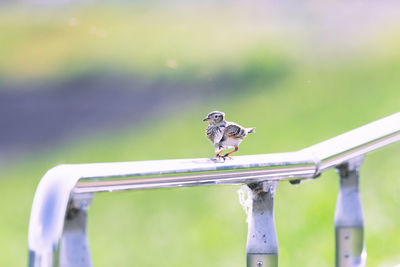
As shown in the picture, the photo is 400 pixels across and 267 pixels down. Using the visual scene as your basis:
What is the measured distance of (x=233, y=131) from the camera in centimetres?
148

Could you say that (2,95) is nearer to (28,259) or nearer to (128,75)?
(128,75)

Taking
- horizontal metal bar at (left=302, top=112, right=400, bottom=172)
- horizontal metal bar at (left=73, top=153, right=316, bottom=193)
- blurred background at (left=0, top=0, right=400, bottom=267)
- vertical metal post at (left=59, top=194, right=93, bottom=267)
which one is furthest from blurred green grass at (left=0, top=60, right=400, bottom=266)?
vertical metal post at (left=59, top=194, right=93, bottom=267)

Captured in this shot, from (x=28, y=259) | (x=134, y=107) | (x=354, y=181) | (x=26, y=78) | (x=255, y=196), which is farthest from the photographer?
(x=134, y=107)

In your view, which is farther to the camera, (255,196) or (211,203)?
(211,203)

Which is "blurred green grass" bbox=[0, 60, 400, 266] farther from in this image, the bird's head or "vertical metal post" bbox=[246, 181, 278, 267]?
"vertical metal post" bbox=[246, 181, 278, 267]

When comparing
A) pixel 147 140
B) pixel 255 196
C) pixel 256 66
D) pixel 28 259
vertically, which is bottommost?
pixel 28 259

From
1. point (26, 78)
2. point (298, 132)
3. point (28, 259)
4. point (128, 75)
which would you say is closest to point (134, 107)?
point (128, 75)

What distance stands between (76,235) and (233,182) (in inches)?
11.9

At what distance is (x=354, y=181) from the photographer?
143 cm

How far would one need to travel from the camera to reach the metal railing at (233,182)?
0.92m

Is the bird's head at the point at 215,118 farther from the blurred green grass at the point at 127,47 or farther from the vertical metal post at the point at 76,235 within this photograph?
the blurred green grass at the point at 127,47

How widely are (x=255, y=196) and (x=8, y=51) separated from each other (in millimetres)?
5492

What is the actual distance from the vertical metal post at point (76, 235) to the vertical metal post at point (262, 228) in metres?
0.35

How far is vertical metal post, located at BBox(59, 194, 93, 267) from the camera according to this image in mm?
967
